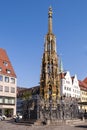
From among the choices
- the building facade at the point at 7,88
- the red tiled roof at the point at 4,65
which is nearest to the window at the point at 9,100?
the building facade at the point at 7,88

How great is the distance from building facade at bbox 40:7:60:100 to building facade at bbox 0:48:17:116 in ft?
57.8

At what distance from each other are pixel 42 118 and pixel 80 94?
61843 millimetres

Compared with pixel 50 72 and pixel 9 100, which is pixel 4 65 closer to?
pixel 9 100

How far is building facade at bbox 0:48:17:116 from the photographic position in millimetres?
64188

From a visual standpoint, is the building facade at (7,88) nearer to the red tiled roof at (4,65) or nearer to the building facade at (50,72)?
the red tiled roof at (4,65)

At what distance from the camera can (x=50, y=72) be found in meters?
49.7

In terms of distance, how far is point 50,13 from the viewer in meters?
54.8

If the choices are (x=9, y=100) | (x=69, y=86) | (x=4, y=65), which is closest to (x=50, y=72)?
(x=9, y=100)

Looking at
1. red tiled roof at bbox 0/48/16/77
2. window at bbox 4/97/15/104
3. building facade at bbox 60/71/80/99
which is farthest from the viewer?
building facade at bbox 60/71/80/99

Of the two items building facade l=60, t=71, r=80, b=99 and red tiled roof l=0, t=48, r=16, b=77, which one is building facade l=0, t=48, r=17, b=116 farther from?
building facade l=60, t=71, r=80, b=99

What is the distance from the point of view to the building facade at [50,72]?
48781 millimetres

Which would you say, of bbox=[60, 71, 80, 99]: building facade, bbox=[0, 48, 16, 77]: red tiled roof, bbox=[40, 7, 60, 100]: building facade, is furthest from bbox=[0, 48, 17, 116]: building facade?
bbox=[60, 71, 80, 99]: building facade

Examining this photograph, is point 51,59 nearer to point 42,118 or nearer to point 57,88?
point 57,88

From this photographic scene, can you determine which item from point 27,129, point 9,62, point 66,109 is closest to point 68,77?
point 9,62
